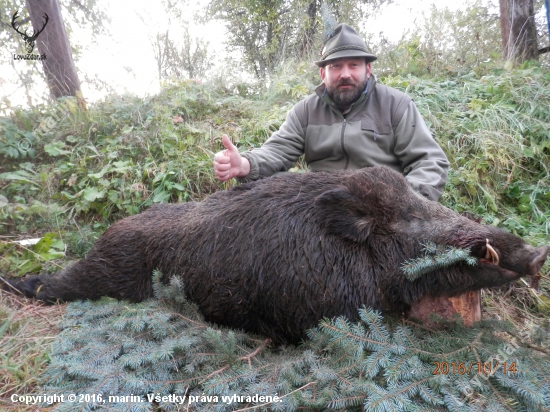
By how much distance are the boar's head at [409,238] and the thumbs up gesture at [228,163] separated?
94 centimetres

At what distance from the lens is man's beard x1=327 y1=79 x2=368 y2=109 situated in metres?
3.59

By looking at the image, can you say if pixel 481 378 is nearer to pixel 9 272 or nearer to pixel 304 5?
pixel 9 272

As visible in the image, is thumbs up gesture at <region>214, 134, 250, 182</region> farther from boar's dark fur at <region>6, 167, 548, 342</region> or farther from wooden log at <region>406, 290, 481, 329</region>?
wooden log at <region>406, 290, 481, 329</region>

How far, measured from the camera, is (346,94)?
11.8 ft

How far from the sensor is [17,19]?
6.41 meters

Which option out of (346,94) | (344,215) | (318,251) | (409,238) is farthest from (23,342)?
(346,94)

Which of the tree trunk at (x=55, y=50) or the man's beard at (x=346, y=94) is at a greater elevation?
the tree trunk at (x=55, y=50)

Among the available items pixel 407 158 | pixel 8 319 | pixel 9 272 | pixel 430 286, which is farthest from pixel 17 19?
pixel 430 286

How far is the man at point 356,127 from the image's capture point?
11.3 feet

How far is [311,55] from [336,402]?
711 centimetres

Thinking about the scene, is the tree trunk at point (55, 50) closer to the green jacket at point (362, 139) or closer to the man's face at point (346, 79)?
the green jacket at point (362, 139)

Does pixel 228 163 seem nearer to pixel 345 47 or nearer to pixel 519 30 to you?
pixel 345 47

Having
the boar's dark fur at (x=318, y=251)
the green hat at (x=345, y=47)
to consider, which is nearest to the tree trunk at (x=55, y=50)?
the green hat at (x=345, y=47)

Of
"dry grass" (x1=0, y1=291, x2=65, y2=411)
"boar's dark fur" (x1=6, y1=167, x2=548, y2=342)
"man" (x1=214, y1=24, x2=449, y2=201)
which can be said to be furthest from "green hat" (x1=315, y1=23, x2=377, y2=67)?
"dry grass" (x1=0, y1=291, x2=65, y2=411)
